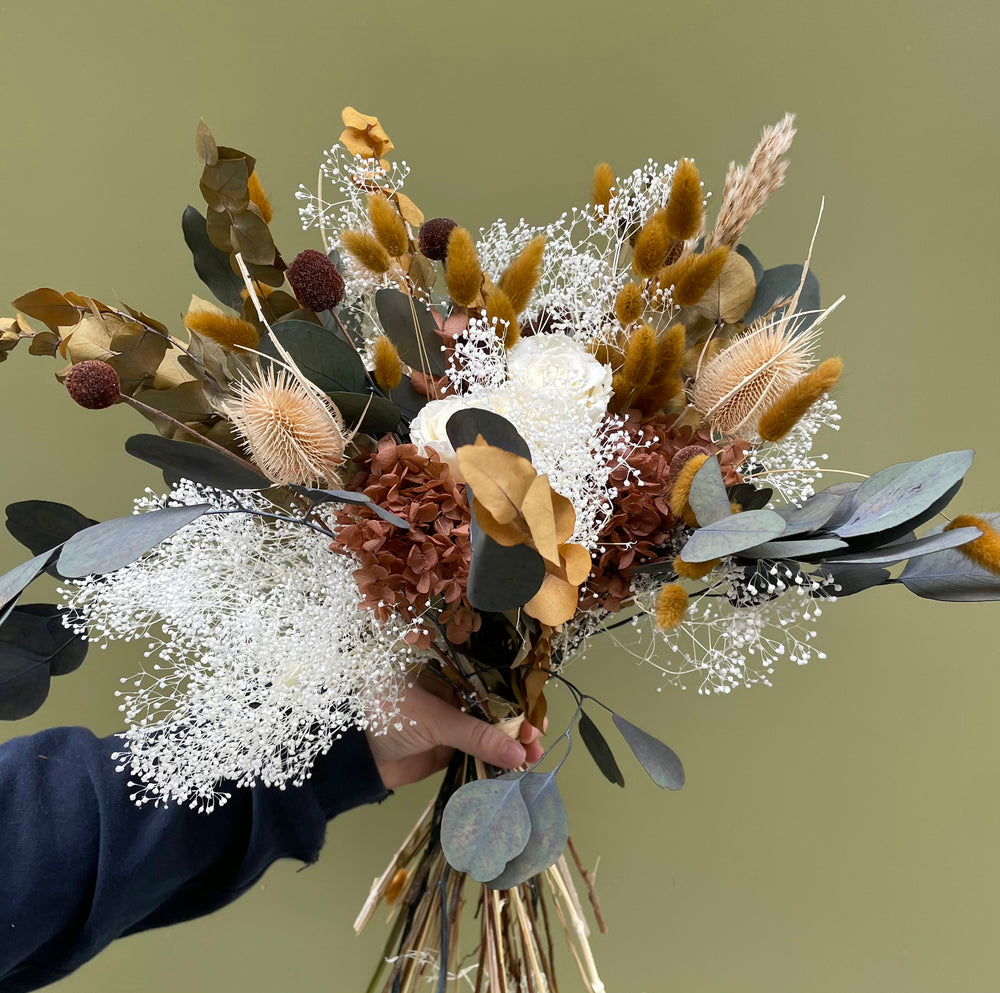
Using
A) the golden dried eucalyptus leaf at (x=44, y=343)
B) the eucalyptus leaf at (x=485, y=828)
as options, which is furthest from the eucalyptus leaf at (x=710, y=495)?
the golden dried eucalyptus leaf at (x=44, y=343)

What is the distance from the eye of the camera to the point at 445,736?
0.68 meters

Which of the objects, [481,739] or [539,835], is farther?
[481,739]

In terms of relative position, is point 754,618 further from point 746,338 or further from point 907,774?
point 907,774

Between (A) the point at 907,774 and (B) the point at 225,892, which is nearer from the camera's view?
(B) the point at 225,892

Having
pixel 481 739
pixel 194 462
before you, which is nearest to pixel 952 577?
pixel 481 739

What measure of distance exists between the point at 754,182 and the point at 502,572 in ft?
1.16

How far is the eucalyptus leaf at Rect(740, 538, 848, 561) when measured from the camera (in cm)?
45

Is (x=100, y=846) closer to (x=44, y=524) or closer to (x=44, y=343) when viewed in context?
(x=44, y=524)

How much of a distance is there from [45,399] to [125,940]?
2.27 feet

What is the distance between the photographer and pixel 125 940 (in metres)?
1.00

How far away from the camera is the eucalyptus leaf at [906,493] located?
45 cm

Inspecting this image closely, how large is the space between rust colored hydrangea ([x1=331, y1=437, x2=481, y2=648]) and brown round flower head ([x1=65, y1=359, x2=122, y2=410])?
167 mm

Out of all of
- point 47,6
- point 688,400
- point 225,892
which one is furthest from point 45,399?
point 688,400

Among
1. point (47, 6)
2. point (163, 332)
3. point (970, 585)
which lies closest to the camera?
point (970, 585)
